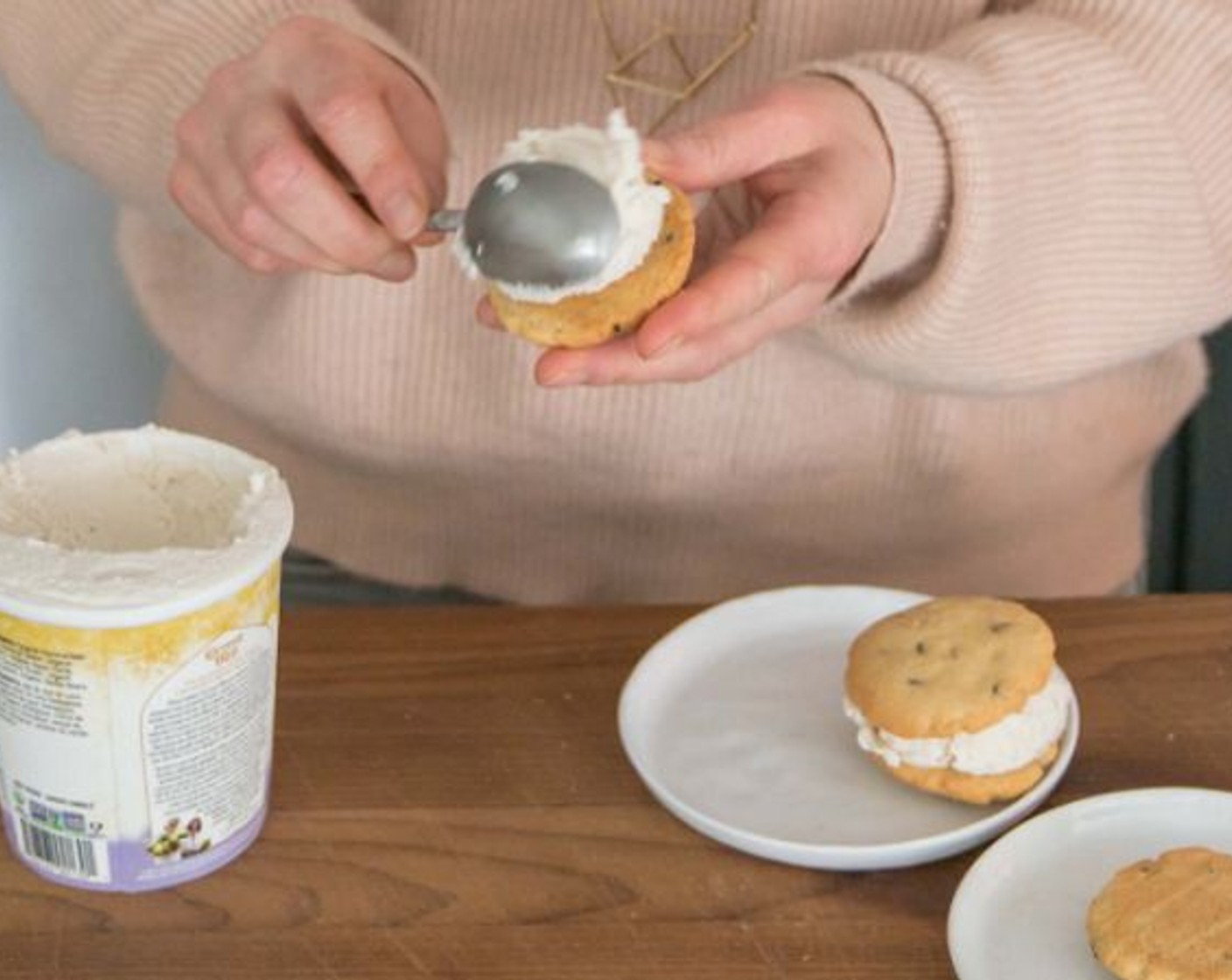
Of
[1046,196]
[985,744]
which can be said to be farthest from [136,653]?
[1046,196]

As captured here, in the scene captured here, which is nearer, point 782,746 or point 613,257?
point 613,257

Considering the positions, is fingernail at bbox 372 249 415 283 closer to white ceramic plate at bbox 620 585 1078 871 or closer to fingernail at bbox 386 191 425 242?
fingernail at bbox 386 191 425 242

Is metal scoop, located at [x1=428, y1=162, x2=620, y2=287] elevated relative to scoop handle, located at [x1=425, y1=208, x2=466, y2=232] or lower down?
elevated

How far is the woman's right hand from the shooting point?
0.76 m

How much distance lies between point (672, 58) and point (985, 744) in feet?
1.29

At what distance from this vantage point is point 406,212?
0.75 meters

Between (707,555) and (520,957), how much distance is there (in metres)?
0.41

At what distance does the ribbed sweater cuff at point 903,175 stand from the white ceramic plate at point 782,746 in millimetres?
140

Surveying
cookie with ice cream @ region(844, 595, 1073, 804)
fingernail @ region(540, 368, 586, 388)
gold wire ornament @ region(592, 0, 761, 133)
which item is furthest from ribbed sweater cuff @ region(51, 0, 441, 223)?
cookie with ice cream @ region(844, 595, 1073, 804)

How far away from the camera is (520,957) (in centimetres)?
72

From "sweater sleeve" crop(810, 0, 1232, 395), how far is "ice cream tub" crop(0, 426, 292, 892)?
10.5 inches

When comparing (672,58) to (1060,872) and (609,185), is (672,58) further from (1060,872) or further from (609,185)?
(1060,872)

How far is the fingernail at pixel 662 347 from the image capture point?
0.72 meters

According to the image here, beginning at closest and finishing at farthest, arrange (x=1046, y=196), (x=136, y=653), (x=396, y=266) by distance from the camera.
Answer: (x=136, y=653) < (x=396, y=266) < (x=1046, y=196)
